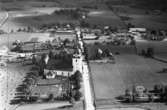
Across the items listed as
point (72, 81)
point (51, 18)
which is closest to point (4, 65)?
point (72, 81)

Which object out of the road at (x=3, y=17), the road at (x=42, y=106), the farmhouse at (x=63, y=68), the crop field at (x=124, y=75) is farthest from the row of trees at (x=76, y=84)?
the road at (x=3, y=17)

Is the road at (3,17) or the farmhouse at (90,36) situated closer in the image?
the farmhouse at (90,36)

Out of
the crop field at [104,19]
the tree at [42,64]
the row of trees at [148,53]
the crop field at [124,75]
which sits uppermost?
the crop field at [104,19]

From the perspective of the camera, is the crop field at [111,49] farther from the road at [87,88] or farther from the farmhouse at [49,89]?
the farmhouse at [49,89]

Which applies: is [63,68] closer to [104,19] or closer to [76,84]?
[76,84]

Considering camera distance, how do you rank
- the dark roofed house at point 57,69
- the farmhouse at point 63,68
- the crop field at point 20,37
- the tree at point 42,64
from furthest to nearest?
the crop field at point 20,37 → the tree at point 42,64 → the farmhouse at point 63,68 → the dark roofed house at point 57,69

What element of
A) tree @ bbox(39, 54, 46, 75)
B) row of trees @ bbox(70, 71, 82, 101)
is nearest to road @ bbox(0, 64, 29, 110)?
tree @ bbox(39, 54, 46, 75)

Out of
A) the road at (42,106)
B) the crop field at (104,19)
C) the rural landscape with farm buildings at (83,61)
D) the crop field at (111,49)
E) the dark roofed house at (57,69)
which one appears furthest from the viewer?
the crop field at (104,19)
